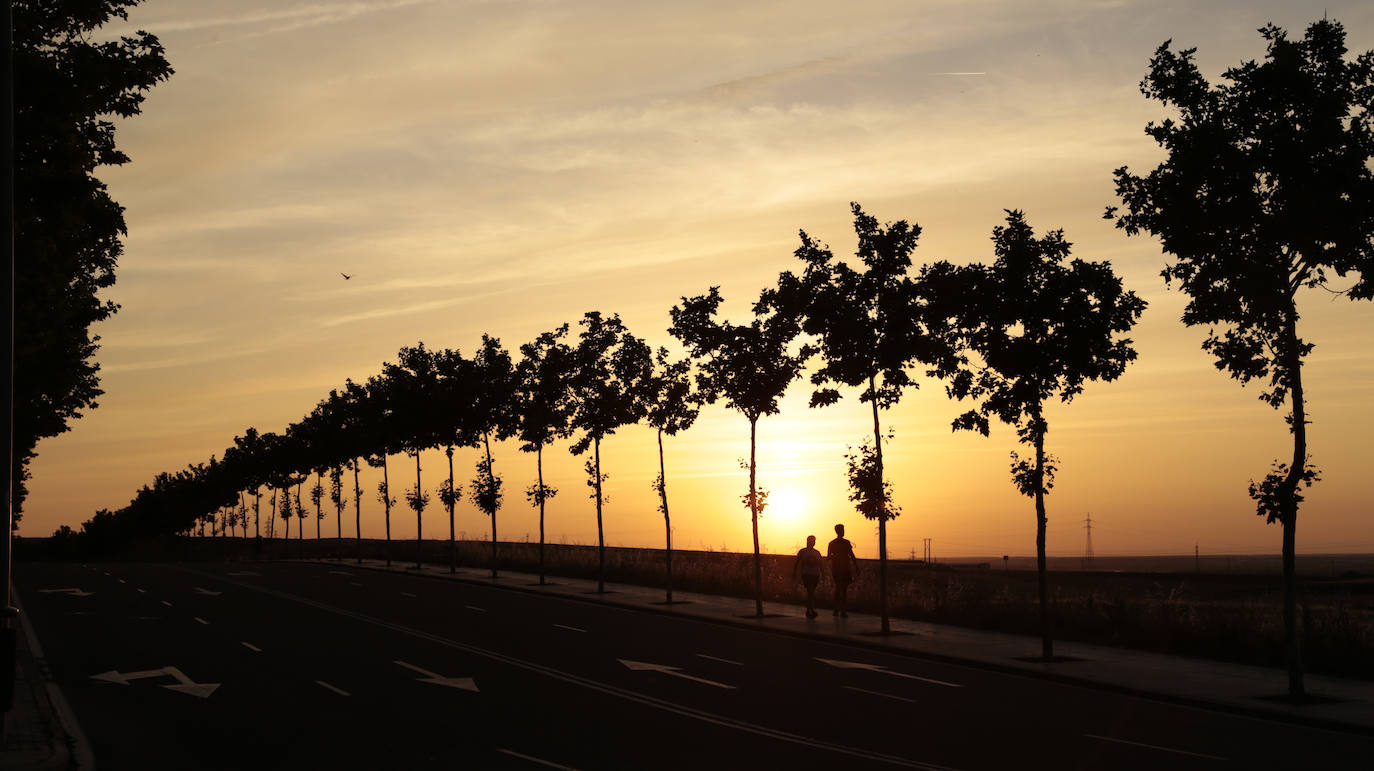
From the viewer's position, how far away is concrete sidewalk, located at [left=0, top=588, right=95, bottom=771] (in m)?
12.8

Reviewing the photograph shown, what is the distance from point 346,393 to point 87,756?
72.7 meters

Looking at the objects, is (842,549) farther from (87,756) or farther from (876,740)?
(87,756)

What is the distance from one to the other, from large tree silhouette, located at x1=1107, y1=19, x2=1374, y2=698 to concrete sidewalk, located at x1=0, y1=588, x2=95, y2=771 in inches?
651

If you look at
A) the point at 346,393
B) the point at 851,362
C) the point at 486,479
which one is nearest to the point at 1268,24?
the point at 851,362

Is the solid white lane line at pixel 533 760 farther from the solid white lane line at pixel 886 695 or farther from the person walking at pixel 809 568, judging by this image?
the person walking at pixel 809 568

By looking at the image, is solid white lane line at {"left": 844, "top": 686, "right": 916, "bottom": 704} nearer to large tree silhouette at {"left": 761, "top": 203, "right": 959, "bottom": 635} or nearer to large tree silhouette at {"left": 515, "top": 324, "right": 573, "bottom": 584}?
large tree silhouette at {"left": 761, "top": 203, "right": 959, "bottom": 635}

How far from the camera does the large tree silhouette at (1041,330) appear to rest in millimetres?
24062

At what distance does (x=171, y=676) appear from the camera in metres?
21.2

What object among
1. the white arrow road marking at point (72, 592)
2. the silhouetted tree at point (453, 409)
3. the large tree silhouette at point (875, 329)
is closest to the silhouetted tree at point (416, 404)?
the silhouetted tree at point (453, 409)

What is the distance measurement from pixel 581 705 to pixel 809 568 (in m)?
16.5

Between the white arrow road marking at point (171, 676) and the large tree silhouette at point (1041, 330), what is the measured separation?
49.4ft

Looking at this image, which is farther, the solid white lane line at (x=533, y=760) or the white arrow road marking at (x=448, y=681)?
the white arrow road marking at (x=448, y=681)

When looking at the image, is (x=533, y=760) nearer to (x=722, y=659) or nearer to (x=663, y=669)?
(x=663, y=669)

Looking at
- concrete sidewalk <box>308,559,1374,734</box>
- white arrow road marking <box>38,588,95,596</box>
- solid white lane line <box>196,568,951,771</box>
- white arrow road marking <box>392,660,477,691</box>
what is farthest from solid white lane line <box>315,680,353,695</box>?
white arrow road marking <box>38,588,95,596</box>
